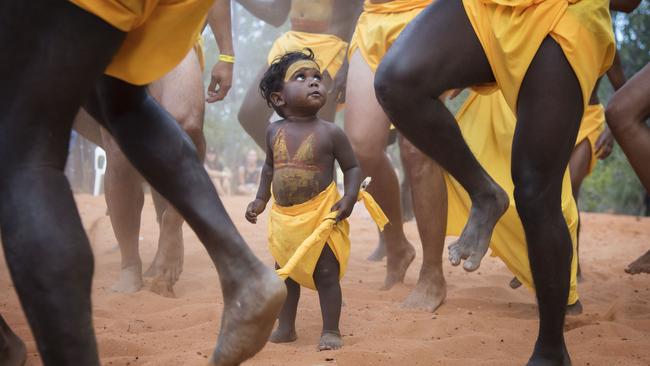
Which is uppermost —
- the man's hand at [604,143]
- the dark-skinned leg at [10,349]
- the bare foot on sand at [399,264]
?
the dark-skinned leg at [10,349]

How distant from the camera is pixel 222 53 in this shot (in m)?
4.53

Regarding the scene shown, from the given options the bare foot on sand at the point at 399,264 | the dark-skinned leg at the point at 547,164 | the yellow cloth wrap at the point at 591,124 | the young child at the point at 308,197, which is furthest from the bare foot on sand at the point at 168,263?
the yellow cloth wrap at the point at 591,124

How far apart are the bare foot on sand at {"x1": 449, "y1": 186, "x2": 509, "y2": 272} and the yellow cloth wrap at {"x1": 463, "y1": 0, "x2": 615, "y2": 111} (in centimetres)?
35

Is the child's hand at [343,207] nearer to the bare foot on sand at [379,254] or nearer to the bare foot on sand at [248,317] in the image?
the bare foot on sand at [248,317]

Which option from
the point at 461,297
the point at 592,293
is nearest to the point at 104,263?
the point at 461,297

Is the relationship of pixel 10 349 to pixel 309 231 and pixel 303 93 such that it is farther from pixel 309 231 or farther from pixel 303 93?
pixel 303 93

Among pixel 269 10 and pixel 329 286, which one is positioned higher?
pixel 269 10

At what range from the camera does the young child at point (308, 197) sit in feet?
10.3

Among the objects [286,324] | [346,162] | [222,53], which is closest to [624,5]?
[346,162]

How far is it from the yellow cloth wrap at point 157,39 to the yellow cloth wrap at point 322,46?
9.85 ft

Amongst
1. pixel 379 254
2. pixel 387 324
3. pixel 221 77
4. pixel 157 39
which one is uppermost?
pixel 157 39

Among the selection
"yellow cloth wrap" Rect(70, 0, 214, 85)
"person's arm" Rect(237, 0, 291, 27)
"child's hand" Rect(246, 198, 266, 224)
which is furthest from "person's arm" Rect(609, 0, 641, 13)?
"person's arm" Rect(237, 0, 291, 27)

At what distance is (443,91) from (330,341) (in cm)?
116

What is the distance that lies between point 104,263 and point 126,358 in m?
2.89
